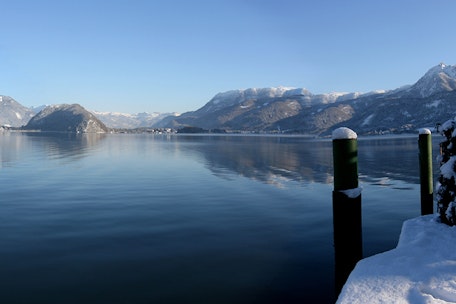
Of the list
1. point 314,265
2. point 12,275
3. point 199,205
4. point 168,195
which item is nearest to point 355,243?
point 314,265

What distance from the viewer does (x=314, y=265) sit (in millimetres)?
11234

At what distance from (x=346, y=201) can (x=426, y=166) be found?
8.01m

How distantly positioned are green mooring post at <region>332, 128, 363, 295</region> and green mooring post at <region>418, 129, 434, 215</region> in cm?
738

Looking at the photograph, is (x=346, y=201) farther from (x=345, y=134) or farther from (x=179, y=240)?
(x=179, y=240)

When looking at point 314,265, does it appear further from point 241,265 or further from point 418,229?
point 418,229

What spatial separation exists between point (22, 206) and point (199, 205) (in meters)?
9.92

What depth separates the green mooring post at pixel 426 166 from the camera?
13781 millimetres

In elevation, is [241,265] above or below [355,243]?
below

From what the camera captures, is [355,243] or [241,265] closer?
[355,243]

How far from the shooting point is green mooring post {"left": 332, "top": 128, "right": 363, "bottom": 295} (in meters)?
7.72

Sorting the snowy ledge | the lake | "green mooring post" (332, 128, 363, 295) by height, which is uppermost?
"green mooring post" (332, 128, 363, 295)

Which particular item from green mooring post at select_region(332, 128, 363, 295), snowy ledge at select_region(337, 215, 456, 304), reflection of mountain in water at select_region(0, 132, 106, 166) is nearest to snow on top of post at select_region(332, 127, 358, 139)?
green mooring post at select_region(332, 128, 363, 295)

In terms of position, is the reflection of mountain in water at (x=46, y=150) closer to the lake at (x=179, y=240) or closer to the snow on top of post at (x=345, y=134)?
the lake at (x=179, y=240)

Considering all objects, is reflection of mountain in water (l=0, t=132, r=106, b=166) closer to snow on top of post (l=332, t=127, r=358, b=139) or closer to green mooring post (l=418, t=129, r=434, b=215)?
green mooring post (l=418, t=129, r=434, b=215)
